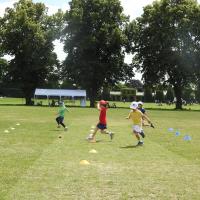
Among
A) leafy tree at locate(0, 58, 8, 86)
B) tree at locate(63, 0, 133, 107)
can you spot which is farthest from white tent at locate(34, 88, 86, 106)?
leafy tree at locate(0, 58, 8, 86)

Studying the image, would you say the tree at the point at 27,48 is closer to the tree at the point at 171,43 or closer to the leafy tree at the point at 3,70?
the leafy tree at the point at 3,70

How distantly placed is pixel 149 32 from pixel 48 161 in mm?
70574

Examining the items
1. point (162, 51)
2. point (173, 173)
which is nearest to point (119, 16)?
point (162, 51)

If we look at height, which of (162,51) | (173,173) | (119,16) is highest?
(119,16)

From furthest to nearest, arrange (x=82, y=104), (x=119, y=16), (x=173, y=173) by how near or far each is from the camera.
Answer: (x=119, y=16) → (x=82, y=104) → (x=173, y=173)

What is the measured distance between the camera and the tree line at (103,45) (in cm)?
8012

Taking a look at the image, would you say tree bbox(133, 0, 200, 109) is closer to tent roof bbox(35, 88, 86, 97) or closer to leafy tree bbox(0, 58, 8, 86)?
tent roof bbox(35, 88, 86, 97)

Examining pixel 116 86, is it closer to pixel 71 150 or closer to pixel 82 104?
pixel 82 104

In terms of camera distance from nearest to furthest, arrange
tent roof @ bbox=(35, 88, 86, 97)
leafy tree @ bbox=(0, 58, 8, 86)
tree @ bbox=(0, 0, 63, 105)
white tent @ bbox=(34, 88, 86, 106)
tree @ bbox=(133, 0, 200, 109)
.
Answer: tree @ bbox=(133, 0, 200, 109) < white tent @ bbox=(34, 88, 86, 106) < tent roof @ bbox=(35, 88, 86, 97) < tree @ bbox=(0, 0, 63, 105) < leafy tree @ bbox=(0, 58, 8, 86)

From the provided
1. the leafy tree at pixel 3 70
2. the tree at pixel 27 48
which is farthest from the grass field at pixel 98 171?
the leafy tree at pixel 3 70

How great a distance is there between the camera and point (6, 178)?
10.7 meters

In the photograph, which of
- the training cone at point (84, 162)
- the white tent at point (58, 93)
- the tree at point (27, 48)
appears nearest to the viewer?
the training cone at point (84, 162)

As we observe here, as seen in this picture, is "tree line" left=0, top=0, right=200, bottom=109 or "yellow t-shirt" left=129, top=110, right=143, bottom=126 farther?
"tree line" left=0, top=0, right=200, bottom=109

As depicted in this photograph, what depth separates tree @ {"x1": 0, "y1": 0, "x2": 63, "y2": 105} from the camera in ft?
276
